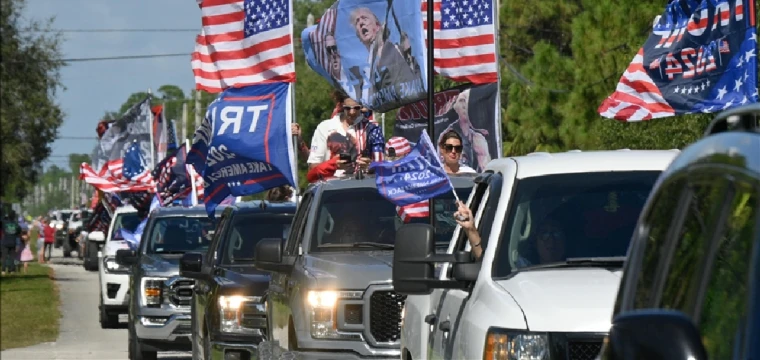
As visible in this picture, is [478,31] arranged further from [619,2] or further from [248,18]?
[619,2]

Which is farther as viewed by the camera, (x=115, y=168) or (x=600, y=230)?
(x=115, y=168)

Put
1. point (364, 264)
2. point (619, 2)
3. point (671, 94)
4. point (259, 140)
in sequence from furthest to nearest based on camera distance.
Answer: point (619, 2) < point (259, 140) < point (671, 94) < point (364, 264)

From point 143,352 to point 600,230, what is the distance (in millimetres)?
12015

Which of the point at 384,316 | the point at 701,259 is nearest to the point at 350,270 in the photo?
the point at 384,316

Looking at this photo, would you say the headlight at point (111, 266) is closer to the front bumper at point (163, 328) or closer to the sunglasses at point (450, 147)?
the front bumper at point (163, 328)

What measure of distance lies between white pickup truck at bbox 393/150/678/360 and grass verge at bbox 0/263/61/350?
1496cm

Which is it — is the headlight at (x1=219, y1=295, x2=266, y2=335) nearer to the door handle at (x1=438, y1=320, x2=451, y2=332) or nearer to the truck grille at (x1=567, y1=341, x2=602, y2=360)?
the door handle at (x1=438, y1=320, x2=451, y2=332)

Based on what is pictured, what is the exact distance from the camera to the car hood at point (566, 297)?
20.0 ft

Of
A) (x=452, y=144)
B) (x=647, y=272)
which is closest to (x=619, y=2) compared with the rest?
(x=452, y=144)

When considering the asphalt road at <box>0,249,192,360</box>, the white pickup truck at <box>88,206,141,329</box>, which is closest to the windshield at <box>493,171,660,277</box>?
the asphalt road at <box>0,249,192,360</box>

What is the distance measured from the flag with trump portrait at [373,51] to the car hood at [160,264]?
4007mm

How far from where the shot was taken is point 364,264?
36.2 ft

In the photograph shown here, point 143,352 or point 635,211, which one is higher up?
point 635,211

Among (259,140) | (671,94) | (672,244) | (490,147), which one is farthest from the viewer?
(259,140)
